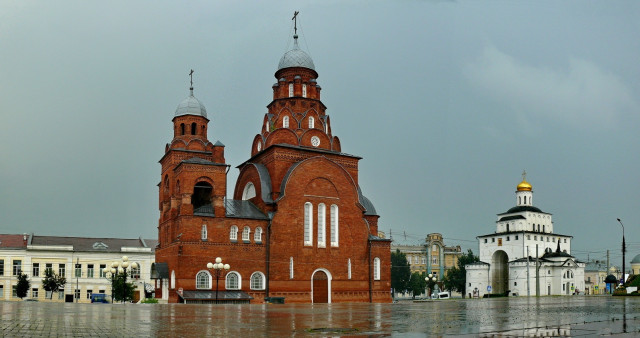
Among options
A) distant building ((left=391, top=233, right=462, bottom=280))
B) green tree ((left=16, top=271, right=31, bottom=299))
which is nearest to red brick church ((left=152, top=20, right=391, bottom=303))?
green tree ((left=16, top=271, right=31, bottom=299))

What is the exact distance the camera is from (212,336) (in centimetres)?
1274

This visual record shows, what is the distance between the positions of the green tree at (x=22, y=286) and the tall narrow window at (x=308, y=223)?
30.9 meters

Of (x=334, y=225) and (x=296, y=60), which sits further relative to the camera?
(x=296, y=60)

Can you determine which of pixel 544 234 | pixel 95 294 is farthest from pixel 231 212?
pixel 544 234

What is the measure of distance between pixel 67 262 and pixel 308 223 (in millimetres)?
31637

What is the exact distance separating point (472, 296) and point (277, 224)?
4058 centimetres

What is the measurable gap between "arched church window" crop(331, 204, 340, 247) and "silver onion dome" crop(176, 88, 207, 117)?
12677 millimetres

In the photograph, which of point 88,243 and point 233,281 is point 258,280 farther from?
point 88,243

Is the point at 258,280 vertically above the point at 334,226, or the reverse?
the point at 334,226

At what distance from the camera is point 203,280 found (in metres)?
42.2

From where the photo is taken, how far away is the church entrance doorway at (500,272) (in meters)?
79.2

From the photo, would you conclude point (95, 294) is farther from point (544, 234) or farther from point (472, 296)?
point (544, 234)

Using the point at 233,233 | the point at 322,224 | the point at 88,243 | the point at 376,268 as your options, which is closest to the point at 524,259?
the point at 376,268

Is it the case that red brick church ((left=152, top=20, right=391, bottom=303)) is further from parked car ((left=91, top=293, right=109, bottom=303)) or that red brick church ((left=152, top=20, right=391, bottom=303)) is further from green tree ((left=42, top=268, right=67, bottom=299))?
green tree ((left=42, top=268, right=67, bottom=299))
